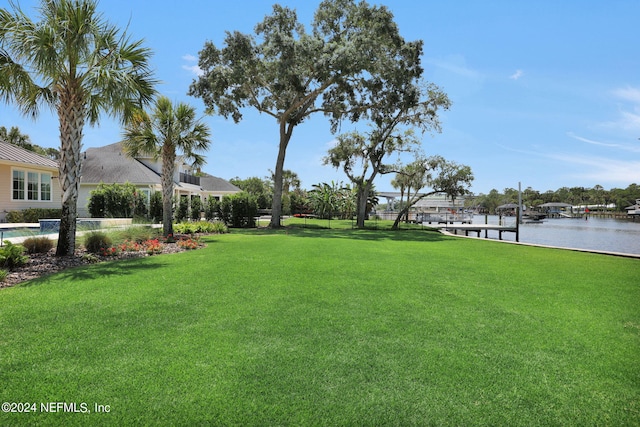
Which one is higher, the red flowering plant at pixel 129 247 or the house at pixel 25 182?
the house at pixel 25 182

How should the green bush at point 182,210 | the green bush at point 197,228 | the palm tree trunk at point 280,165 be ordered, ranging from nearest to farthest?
the green bush at point 197,228, the green bush at point 182,210, the palm tree trunk at point 280,165

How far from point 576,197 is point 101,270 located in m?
127

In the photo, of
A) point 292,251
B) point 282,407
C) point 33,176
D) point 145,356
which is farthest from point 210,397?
point 33,176

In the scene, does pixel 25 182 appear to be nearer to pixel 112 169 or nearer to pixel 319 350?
pixel 112 169

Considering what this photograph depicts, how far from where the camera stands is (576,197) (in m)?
106

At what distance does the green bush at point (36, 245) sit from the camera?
9.48 m

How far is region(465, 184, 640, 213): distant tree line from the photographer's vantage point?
8424cm

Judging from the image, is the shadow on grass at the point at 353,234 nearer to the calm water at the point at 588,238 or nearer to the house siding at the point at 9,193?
the calm water at the point at 588,238

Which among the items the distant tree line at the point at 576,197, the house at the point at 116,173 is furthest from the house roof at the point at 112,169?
the distant tree line at the point at 576,197

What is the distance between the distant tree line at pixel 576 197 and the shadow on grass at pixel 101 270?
8984cm

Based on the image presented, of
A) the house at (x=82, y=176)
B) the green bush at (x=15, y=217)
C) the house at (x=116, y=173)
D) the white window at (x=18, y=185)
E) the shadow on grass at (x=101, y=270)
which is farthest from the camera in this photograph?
the house at (x=116, y=173)

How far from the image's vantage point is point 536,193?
10744 cm

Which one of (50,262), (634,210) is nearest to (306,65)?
(50,262)

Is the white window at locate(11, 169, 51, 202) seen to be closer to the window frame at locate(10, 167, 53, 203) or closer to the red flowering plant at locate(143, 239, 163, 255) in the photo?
the window frame at locate(10, 167, 53, 203)
